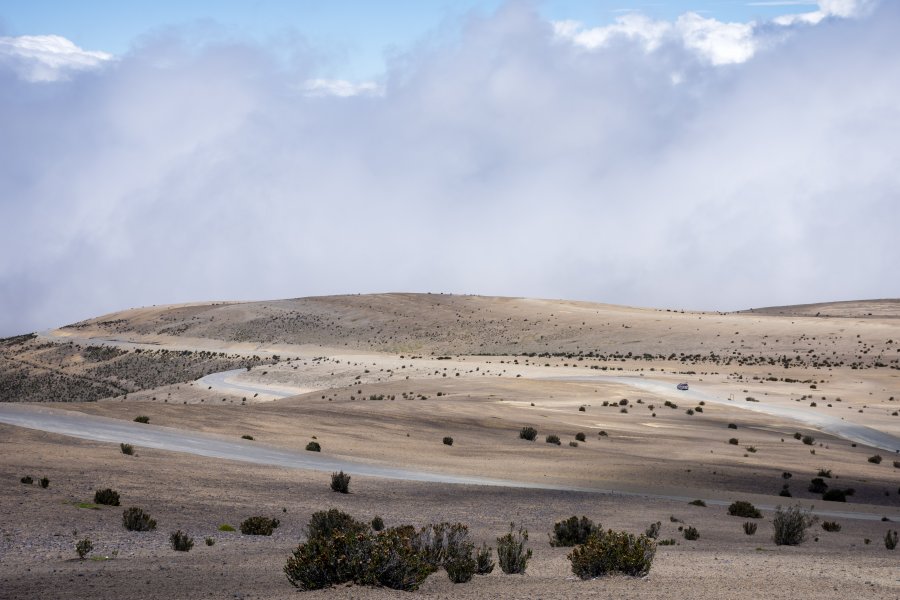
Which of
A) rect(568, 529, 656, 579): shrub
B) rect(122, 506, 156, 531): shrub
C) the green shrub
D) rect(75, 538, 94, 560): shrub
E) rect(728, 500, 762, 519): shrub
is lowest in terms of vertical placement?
rect(728, 500, 762, 519): shrub

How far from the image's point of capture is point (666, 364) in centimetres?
10181

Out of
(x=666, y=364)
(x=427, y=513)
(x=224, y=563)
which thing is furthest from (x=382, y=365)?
(x=224, y=563)

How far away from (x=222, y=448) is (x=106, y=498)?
37.8ft

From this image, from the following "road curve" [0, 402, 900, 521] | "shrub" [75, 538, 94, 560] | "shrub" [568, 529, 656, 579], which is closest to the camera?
"shrub" [568, 529, 656, 579]

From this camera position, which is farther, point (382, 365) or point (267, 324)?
point (267, 324)

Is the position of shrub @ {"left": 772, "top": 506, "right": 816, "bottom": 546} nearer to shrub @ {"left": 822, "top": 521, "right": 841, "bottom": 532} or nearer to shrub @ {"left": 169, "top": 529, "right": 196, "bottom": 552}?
shrub @ {"left": 822, "top": 521, "right": 841, "bottom": 532}

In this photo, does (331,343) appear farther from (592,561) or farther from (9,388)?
(592,561)

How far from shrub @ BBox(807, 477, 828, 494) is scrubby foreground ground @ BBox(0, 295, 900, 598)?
97 centimetres

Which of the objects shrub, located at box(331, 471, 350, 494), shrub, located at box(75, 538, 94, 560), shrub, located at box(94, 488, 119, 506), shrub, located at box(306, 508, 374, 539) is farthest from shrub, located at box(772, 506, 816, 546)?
shrub, located at box(94, 488, 119, 506)

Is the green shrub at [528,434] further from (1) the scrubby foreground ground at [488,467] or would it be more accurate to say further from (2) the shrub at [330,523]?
(2) the shrub at [330,523]

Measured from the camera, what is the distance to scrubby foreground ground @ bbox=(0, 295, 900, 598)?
40.5 feet

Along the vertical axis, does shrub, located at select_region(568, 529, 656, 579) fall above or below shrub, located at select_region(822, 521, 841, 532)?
above

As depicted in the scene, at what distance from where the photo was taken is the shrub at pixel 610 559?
39.7 ft

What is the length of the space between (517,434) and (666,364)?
64.5 meters
